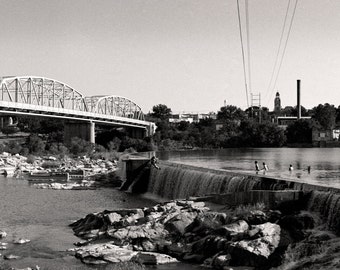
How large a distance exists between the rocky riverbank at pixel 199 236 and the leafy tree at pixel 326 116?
8465cm

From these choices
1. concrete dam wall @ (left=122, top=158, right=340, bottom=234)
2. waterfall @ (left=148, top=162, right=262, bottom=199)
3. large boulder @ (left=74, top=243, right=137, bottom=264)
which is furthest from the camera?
waterfall @ (left=148, top=162, right=262, bottom=199)

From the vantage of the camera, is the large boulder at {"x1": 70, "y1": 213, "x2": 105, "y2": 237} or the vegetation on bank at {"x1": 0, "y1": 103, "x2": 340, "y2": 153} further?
the vegetation on bank at {"x1": 0, "y1": 103, "x2": 340, "y2": 153}

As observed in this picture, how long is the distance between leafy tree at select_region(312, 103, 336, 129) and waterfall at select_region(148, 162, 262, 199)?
71.6 metres

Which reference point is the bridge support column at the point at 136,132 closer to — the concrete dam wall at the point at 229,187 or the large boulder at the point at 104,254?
the concrete dam wall at the point at 229,187

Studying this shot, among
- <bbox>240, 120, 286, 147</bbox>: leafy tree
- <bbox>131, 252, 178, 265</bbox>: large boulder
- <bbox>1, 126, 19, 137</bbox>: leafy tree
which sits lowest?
<bbox>131, 252, 178, 265</bbox>: large boulder

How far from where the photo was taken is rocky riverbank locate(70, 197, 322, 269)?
1504 centimetres

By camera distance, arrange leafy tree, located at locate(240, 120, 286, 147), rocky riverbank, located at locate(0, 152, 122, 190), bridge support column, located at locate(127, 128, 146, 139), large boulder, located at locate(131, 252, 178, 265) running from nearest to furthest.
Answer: large boulder, located at locate(131, 252, 178, 265)
rocky riverbank, located at locate(0, 152, 122, 190)
leafy tree, located at locate(240, 120, 286, 147)
bridge support column, located at locate(127, 128, 146, 139)

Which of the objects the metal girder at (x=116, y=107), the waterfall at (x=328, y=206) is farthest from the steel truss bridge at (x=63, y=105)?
the waterfall at (x=328, y=206)

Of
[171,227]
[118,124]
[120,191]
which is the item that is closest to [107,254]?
[171,227]

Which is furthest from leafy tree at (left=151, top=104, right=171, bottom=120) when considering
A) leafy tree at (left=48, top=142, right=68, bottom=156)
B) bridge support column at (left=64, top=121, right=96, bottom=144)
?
leafy tree at (left=48, top=142, right=68, bottom=156)

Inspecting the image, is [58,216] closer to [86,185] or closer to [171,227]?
[171,227]

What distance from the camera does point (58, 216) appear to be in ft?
78.6

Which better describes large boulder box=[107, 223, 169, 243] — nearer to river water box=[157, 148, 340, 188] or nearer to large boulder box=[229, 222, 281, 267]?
large boulder box=[229, 222, 281, 267]

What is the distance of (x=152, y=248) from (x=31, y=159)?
36078 mm
